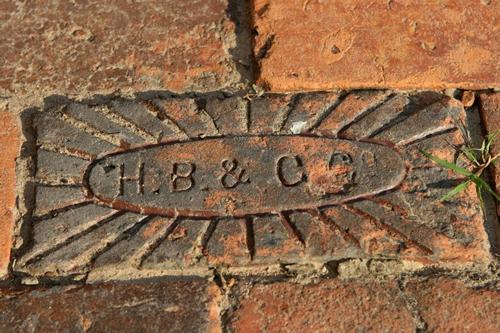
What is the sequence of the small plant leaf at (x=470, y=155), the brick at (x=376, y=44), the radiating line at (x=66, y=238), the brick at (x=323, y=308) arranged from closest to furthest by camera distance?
the brick at (x=323, y=308), the radiating line at (x=66, y=238), the small plant leaf at (x=470, y=155), the brick at (x=376, y=44)

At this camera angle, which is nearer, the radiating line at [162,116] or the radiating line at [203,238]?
the radiating line at [203,238]

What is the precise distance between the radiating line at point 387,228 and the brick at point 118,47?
1.66 feet

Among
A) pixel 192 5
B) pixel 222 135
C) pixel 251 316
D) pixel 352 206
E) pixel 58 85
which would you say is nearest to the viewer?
pixel 251 316

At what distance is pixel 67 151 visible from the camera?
1690 mm

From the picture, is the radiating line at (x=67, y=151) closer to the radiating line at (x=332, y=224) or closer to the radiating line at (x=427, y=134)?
the radiating line at (x=332, y=224)

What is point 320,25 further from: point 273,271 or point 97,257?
point 97,257

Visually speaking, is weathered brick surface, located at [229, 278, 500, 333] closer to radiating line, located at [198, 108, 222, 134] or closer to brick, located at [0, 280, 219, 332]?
brick, located at [0, 280, 219, 332]

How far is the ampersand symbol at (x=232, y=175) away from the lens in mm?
1628

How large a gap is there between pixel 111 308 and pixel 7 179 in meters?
0.46

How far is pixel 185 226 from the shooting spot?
1.56 m

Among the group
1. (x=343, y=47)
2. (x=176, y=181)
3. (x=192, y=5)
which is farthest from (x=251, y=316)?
(x=192, y=5)

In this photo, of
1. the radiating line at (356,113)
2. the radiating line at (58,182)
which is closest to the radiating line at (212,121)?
the radiating line at (356,113)

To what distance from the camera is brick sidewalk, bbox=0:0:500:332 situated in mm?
1495

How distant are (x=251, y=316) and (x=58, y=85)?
2.79 feet
